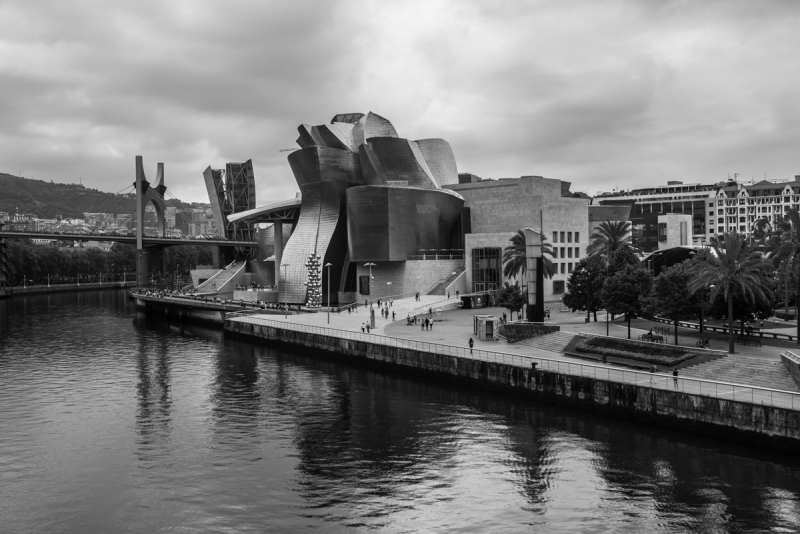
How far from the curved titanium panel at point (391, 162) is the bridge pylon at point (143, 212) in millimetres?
57000

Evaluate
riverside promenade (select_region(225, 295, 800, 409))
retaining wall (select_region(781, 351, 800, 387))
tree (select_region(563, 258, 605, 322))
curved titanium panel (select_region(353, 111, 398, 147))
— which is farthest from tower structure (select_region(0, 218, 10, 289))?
retaining wall (select_region(781, 351, 800, 387))

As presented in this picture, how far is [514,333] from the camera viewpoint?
4678 centimetres

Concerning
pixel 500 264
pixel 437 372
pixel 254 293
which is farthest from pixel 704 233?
pixel 437 372

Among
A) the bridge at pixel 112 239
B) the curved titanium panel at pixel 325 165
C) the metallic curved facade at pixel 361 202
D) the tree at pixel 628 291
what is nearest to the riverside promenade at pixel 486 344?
the tree at pixel 628 291

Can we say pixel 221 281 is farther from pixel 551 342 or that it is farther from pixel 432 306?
pixel 551 342

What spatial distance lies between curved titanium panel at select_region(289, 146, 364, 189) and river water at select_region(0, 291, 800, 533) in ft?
165

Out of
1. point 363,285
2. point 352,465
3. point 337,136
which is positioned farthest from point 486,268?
point 352,465

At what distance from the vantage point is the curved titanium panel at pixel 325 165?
89125 mm

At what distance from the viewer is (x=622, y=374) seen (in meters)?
33.5

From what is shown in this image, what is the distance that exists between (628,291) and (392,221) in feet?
143

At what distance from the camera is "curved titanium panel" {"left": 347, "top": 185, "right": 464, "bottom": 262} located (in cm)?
8281

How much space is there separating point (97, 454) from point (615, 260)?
1388 inches

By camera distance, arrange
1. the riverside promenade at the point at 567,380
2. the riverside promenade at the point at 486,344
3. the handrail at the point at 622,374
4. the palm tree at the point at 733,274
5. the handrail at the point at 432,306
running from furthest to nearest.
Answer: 1. the handrail at the point at 432,306
2. the palm tree at the point at 733,274
3. the riverside promenade at the point at 486,344
4. the handrail at the point at 622,374
5. the riverside promenade at the point at 567,380

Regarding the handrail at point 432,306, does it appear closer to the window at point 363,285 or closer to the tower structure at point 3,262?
the window at point 363,285
